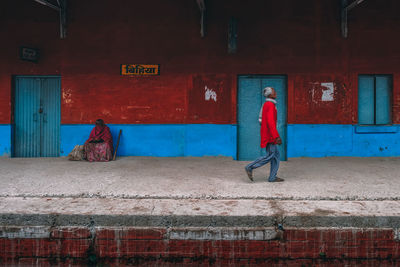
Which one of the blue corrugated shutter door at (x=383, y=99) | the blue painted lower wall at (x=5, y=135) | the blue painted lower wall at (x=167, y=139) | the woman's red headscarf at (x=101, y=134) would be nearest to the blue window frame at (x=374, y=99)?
the blue corrugated shutter door at (x=383, y=99)

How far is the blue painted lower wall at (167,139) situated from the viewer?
7973mm

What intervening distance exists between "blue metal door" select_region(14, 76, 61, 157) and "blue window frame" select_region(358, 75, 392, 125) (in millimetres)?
8040

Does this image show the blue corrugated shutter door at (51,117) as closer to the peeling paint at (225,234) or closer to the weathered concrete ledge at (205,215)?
the weathered concrete ledge at (205,215)

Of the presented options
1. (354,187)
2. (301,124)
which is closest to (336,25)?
(301,124)

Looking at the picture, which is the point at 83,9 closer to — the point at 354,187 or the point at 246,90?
the point at 246,90

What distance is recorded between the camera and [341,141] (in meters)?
7.96

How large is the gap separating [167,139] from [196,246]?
16.5ft

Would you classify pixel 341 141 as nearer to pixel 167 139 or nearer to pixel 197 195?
pixel 167 139

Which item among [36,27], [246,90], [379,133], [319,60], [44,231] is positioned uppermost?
[36,27]

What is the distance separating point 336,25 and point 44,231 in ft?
26.2

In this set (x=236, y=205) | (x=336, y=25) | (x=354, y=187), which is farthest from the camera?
(x=336, y=25)

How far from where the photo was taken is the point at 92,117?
813cm

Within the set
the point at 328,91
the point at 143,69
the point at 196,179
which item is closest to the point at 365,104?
the point at 328,91

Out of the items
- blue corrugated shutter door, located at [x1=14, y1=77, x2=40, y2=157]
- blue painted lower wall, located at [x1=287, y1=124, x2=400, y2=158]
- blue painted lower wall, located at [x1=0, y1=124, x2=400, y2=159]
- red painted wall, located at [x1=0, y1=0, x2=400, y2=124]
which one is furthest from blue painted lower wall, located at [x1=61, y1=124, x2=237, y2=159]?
blue painted lower wall, located at [x1=287, y1=124, x2=400, y2=158]
